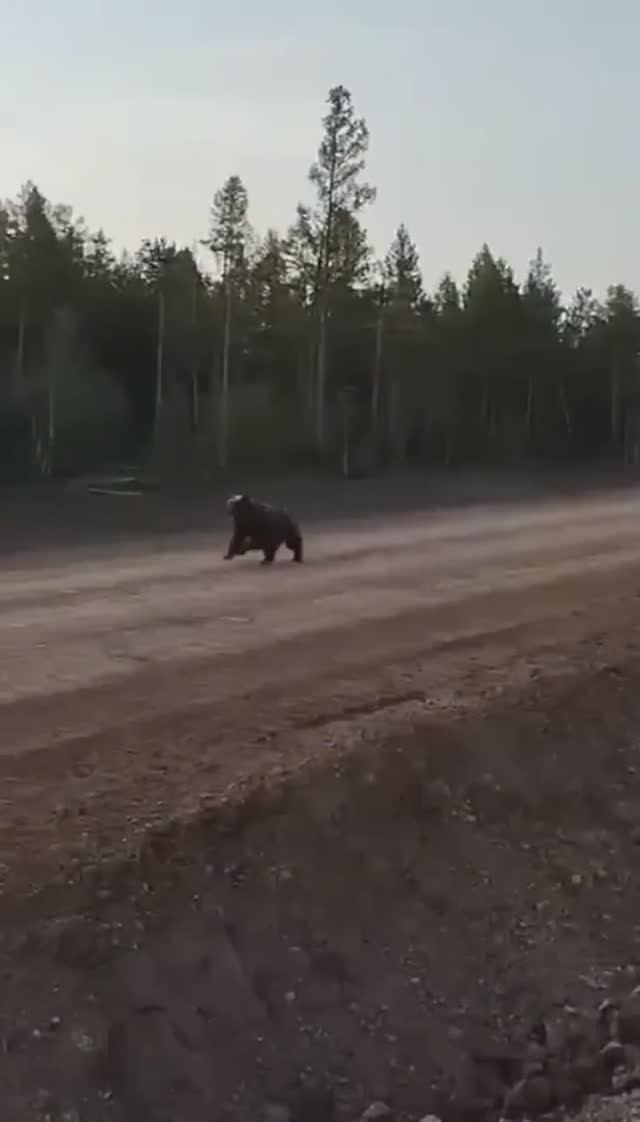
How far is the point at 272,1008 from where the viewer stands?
6.82m

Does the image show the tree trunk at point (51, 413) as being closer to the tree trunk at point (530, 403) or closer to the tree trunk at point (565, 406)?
the tree trunk at point (530, 403)

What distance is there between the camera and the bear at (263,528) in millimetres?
18609

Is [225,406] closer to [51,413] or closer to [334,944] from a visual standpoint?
[51,413]

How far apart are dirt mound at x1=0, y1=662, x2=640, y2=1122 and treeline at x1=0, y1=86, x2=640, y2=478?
28371mm

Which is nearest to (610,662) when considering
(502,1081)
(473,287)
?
(502,1081)

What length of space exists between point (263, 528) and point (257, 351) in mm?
35732

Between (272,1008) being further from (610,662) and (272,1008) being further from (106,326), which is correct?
(106,326)

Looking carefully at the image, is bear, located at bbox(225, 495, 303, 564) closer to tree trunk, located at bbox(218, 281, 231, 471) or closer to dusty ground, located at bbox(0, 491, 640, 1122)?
dusty ground, located at bbox(0, 491, 640, 1122)

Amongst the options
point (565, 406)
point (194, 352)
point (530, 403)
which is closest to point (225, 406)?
point (194, 352)

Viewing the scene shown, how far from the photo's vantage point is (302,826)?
8297mm

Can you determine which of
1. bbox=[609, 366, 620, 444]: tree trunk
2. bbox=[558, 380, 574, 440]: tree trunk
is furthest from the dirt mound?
bbox=[609, 366, 620, 444]: tree trunk

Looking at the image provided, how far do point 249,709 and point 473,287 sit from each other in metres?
58.8

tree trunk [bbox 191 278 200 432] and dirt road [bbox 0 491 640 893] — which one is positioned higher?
tree trunk [bbox 191 278 200 432]

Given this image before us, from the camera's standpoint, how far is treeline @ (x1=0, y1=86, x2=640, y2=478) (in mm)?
41469
